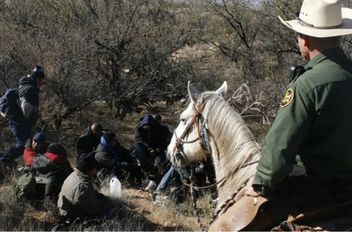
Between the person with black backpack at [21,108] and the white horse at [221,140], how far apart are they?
4800 millimetres

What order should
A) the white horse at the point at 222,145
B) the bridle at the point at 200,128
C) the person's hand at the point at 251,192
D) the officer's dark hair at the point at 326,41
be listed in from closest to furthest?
1. the officer's dark hair at the point at 326,41
2. the person's hand at the point at 251,192
3. the white horse at the point at 222,145
4. the bridle at the point at 200,128

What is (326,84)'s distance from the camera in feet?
9.34

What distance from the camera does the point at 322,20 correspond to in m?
3.12

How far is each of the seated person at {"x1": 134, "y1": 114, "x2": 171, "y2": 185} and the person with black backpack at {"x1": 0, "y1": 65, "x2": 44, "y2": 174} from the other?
175 centimetres

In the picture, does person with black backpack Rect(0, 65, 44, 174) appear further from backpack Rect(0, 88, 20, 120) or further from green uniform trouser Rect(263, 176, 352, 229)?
green uniform trouser Rect(263, 176, 352, 229)

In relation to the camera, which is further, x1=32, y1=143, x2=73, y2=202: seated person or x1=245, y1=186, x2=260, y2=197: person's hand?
x1=32, y1=143, x2=73, y2=202: seated person

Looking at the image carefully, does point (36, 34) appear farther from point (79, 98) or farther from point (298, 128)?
point (298, 128)

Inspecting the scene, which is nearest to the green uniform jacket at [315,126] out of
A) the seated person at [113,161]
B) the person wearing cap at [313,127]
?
the person wearing cap at [313,127]

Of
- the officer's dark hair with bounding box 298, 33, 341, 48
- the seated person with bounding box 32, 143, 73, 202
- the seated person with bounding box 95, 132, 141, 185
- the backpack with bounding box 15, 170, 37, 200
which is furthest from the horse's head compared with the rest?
the seated person with bounding box 95, 132, 141, 185

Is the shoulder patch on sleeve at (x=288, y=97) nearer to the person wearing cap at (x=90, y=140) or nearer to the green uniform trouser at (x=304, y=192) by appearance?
the green uniform trouser at (x=304, y=192)

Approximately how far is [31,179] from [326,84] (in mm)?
5260

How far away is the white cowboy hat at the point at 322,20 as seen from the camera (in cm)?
306

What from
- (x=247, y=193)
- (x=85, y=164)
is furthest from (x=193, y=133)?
(x=85, y=164)

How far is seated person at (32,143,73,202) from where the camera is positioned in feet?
23.8
